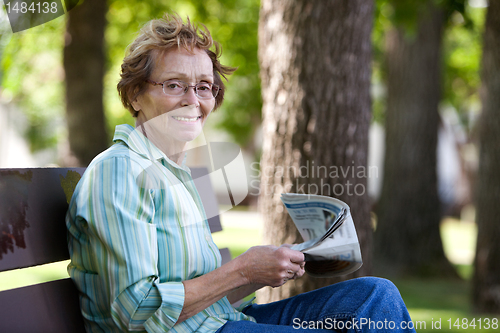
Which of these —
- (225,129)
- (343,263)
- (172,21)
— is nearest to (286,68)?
(172,21)

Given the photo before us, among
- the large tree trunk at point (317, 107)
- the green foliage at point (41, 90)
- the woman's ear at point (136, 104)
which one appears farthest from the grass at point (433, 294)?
the green foliage at point (41, 90)

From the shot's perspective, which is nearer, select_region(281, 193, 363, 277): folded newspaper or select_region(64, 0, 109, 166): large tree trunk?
select_region(281, 193, 363, 277): folded newspaper

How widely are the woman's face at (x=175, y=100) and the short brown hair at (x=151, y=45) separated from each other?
0.03 metres

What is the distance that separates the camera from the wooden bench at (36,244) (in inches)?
64.1

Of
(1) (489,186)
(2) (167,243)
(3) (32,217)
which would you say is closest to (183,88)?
(2) (167,243)

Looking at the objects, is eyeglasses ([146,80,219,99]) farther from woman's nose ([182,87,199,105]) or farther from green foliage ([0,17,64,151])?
green foliage ([0,17,64,151])

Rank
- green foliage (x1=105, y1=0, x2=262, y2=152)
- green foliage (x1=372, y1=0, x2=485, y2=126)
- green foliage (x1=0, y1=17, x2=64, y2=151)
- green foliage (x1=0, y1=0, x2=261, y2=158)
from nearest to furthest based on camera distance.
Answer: green foliage (x1=372, y1=0, x2=485, y2=126), green foliage (x1=0, y1=0, x2=261, y2=158), green foliage (x1=105, y1=0, x2=262, y2=152), green foliage (x1=0, y1=17, x2=64, y2=151)

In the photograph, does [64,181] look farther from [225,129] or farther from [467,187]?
[467,187]

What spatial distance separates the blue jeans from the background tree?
17.7 ft

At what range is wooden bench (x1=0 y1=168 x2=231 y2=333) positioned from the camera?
163 cm

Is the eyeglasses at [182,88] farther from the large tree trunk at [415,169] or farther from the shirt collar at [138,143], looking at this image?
the large tree trunk at [415,169]

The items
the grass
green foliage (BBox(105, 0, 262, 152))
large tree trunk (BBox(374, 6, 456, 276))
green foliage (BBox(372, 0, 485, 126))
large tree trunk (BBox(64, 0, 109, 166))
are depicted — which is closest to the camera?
the grass

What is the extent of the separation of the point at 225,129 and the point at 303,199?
16.8m

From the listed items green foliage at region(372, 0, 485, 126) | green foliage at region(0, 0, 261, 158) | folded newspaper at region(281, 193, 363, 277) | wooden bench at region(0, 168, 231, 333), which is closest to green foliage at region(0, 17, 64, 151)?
green foliage at region(0, 0, 261, 158)
